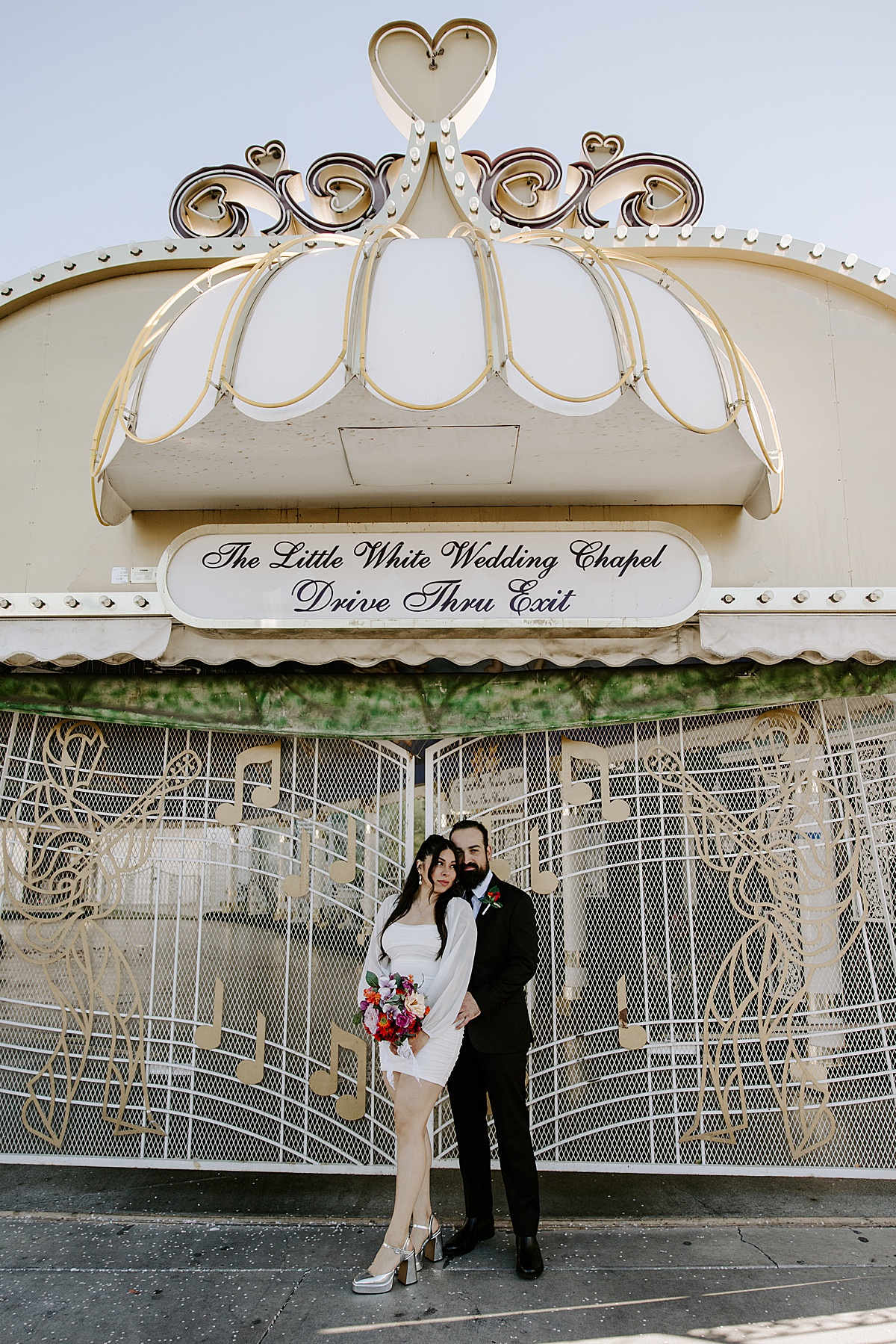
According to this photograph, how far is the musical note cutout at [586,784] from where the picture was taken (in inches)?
202

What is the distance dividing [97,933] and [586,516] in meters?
3.81

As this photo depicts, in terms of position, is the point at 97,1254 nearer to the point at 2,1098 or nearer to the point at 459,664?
the point at 2,1098

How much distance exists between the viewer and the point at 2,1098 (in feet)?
16.6

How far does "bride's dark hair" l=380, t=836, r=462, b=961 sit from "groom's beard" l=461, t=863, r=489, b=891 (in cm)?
6

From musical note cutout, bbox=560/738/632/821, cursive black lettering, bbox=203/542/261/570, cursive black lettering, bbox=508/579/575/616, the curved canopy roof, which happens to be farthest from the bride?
the curved canopy roof

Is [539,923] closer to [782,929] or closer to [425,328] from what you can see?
[782,929]

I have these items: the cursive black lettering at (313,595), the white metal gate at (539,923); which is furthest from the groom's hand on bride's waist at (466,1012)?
the cursive black lettering at (313,595)

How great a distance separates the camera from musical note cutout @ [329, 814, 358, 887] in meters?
5.10

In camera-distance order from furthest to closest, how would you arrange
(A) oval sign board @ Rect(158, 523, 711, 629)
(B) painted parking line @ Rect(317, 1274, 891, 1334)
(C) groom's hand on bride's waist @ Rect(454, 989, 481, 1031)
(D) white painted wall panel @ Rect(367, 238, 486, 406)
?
(A) oval sign board @ Rect(158, 523, 711, 629) < (D) white painted wall panel @ Rect(367, 238, 486, 406) < (C) groom's hand on bride's waist @ Rect(454, 989, 481, 1031) < (B) painted parking line @ Rect(317, 1274, 891, 1334)

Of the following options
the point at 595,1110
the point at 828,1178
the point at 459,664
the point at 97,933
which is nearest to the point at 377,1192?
the point at 595,1110

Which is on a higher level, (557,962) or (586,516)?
(586,516)

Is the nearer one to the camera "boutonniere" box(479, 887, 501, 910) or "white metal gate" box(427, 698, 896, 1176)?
"boutonniere" box(479, 887, 501, 910)

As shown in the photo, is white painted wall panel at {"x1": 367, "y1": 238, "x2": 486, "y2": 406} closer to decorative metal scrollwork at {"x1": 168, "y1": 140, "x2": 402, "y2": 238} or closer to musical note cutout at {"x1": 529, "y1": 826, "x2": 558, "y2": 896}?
decorative metal scrollwork at {"x1": 168, "y1": 140, "x2": 402, "y2": 238}

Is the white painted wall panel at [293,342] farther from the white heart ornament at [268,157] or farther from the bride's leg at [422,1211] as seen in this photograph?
the bride's leg at [422,1211]
